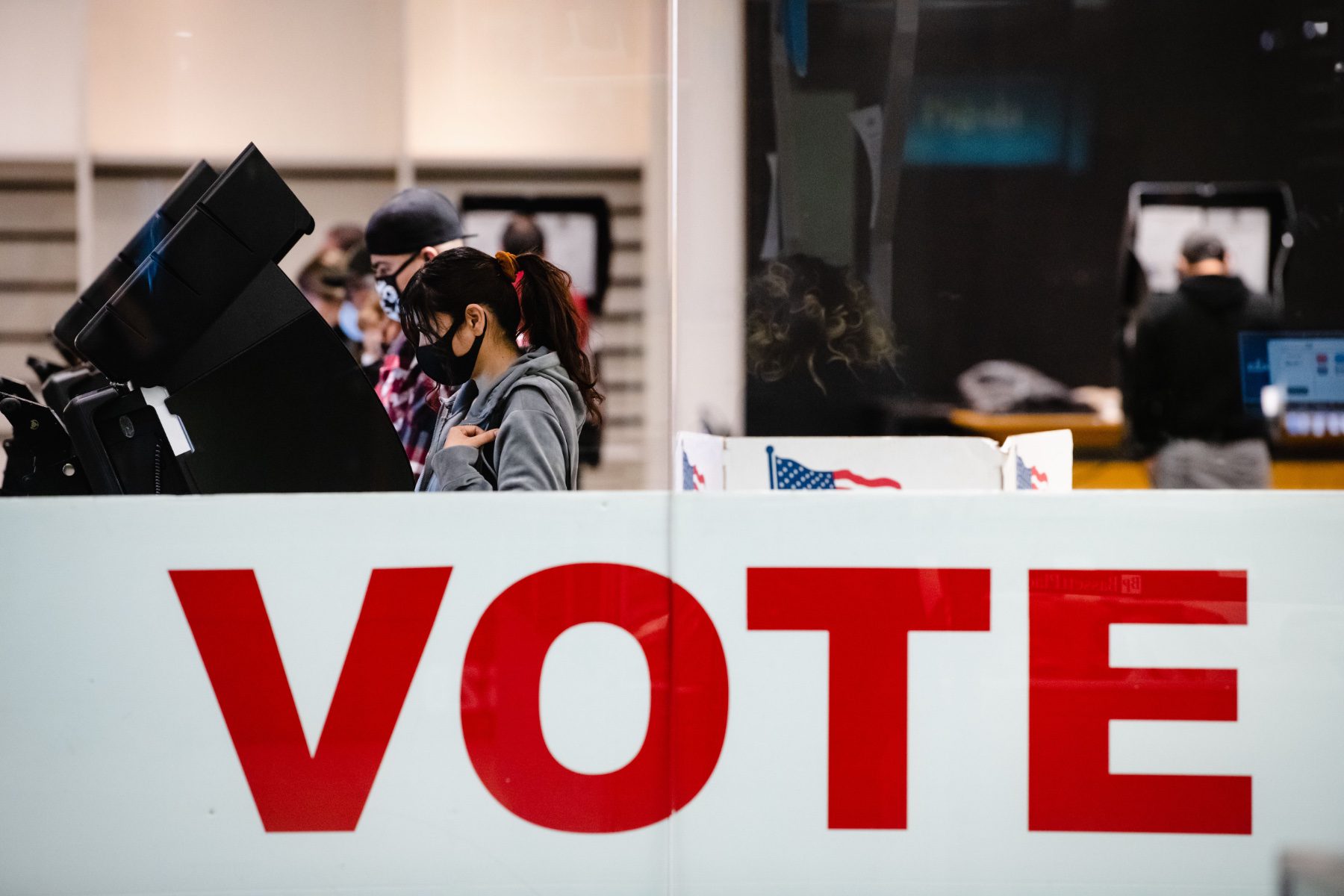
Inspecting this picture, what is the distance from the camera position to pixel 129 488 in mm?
2053

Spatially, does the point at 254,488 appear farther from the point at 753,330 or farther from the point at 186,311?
the point at 753,330

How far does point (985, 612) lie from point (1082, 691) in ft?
0.73

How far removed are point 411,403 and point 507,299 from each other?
0.48 metres

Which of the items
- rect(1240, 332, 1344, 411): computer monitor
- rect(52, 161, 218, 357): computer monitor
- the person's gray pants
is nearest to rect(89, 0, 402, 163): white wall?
rect(52, 161, 218, 357): computer monitor

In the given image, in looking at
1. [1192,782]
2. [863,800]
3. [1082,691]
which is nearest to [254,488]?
[863,800]

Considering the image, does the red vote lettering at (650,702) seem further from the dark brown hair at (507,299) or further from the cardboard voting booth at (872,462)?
the cardboard voting booth at (872,462)

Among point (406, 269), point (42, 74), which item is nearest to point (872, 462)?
point (406, 269)

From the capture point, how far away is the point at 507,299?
226 centimetres

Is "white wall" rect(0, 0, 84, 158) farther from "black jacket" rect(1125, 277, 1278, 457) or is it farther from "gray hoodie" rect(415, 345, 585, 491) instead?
"black jacket" rect(1125, 277, 1278, 457)

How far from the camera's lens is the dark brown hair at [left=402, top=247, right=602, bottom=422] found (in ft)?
7.27

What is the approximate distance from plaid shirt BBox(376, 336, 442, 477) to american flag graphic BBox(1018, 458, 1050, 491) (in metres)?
1.39

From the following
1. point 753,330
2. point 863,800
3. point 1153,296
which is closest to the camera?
point 863,800

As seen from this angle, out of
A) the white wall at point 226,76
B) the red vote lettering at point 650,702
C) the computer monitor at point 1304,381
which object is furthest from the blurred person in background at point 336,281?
the computer monitor at point 1304,381

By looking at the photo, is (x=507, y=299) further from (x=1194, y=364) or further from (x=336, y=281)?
(x=1194, y=364)
